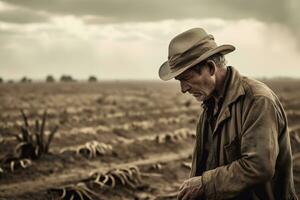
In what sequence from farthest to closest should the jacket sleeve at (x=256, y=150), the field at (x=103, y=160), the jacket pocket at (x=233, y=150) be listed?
the field at (x=103, y=160)
the jacket pocket at (x=233, y=150)
the jacket sleeve at (x=256, y=150)

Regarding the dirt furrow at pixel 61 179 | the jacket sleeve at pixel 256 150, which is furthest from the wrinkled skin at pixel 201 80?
the dirt furrow at pixel 61 179

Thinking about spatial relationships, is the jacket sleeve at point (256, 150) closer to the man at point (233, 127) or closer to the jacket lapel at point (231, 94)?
the man at point (233, 127)

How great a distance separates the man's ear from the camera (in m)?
2.71

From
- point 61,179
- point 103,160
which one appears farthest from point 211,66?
point 103,160

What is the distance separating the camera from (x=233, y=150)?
106 inches

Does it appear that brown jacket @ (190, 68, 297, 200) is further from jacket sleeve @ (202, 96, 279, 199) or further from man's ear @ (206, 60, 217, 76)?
man's ear @ (206, 60, 217, 76)

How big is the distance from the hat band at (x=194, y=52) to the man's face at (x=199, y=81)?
2.9 inches

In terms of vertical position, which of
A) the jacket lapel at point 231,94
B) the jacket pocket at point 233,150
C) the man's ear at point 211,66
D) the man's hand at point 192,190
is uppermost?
the man's ear at point 211,66

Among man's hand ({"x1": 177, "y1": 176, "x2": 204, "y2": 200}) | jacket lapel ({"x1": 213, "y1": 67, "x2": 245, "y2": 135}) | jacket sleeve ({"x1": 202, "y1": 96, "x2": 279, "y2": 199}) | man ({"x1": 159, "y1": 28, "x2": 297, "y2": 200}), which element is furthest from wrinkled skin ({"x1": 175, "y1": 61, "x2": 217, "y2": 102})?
man's hand ({"x1": 177, "y1": 176, "x2": 204, "y2": 200})

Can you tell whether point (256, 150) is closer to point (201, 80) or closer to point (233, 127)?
point (233, 127)

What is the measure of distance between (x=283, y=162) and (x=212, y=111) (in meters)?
0.57

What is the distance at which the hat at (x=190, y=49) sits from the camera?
2688 millimetres

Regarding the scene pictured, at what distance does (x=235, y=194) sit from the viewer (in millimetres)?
2619

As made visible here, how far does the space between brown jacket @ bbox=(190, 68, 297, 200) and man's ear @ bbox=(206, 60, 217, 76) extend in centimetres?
13
